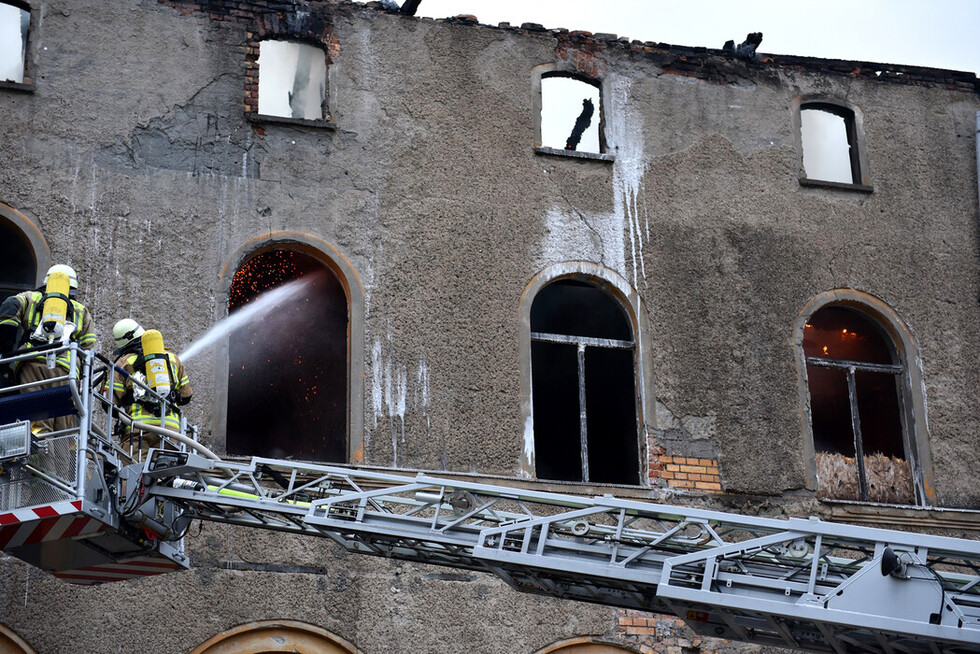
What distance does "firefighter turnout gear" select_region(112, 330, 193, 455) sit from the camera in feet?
34.1

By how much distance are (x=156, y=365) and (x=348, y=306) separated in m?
3.43

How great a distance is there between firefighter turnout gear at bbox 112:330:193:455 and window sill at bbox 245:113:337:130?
379 cm

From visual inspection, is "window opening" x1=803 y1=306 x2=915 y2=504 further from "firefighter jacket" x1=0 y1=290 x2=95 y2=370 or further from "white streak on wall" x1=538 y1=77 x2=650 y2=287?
"firefighter jacket" x1=0 y1=290 x2=95 y2=370

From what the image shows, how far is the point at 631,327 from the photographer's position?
14.4m

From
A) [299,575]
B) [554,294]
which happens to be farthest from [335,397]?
[299,575]

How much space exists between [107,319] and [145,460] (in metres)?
3.20

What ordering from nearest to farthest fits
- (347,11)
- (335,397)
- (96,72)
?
(96,72) → (347,11) → (335,397)

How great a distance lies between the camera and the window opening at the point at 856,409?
14.7 m

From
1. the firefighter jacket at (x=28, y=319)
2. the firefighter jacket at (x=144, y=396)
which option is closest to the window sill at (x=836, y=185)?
the firefighter jacket at (x=144, y=396)

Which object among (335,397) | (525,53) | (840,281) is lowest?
(335,397)

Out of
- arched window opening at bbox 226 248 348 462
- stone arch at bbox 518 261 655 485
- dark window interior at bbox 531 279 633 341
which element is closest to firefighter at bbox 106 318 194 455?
arched window opening at bbox 226 248 348 462

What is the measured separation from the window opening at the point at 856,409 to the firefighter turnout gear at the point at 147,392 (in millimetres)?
7062

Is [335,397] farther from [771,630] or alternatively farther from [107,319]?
[771,630]

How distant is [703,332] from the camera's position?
14.4 metres
